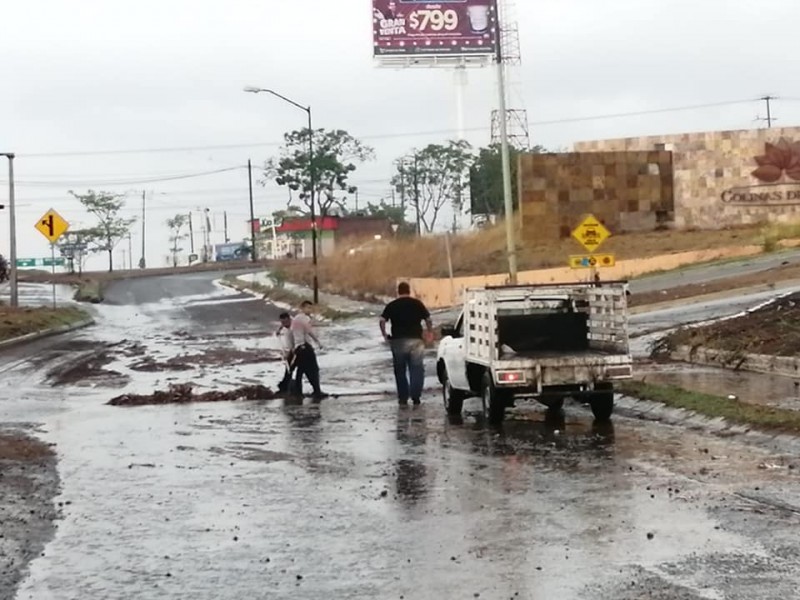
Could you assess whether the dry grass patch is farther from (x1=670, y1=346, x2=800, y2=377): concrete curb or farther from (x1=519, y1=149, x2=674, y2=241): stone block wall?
(x1=670, y1=346, x2=800, y2=377): concrete curb

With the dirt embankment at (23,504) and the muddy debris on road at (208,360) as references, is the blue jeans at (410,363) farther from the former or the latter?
the muddy debris on road at (208,360)

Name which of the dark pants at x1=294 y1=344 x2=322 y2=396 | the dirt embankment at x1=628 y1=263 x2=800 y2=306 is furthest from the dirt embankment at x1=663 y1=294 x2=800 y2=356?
the dirt embankment at x1=628 y1=263 x2=800 y2=306

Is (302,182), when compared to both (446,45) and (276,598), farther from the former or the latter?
(276,598)

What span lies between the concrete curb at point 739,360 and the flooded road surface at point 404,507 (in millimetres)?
3798

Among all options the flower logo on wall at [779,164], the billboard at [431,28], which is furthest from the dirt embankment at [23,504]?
the billboard at [431,28]

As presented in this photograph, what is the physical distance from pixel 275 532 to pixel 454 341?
965cm

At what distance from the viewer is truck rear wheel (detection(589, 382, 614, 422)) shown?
16734 millimetres

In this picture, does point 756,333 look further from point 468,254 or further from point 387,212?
point 387,212

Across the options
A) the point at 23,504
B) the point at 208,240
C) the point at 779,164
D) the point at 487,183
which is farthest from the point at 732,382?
the point at 208,240

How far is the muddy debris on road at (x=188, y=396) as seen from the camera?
860 inches

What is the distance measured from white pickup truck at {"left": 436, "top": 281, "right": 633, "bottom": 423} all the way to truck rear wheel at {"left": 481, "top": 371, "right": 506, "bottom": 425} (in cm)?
1

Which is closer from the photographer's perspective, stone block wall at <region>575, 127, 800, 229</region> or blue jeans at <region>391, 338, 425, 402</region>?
blue jeans at <region>391, 338, 425, 402</region>

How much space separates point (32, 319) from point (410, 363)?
2885 cm

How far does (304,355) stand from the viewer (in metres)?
21.8
